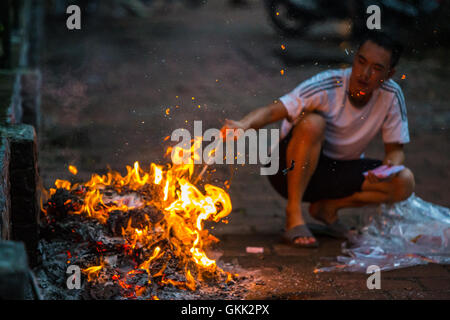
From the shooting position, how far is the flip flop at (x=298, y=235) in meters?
4.50

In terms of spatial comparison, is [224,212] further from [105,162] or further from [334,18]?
[334,18]

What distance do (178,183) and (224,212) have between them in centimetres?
35

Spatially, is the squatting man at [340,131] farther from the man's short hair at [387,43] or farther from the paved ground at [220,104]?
the paved ground at [220,104]

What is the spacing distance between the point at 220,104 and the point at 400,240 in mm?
4630

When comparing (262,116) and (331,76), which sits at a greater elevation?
(331,76)

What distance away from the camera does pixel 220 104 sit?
28.8ft

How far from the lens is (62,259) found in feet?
11.9

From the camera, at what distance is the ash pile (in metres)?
3.44

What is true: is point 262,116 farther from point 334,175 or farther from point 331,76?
point 334,175

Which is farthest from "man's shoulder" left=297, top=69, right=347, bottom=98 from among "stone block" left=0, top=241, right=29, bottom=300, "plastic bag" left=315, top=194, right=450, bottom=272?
"stone block" left=0, top=241, right=29, bottom=300

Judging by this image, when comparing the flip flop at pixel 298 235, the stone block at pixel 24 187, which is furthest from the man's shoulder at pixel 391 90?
the stone block at pixel 24 187

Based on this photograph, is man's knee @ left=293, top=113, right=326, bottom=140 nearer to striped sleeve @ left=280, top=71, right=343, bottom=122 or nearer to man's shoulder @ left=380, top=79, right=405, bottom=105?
striped sleeve @ left=280, top=71, right=343, bottom=122

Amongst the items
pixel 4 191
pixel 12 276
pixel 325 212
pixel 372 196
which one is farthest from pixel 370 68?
pixel 12 276

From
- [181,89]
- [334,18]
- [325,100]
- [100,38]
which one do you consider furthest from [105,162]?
[334,18]
